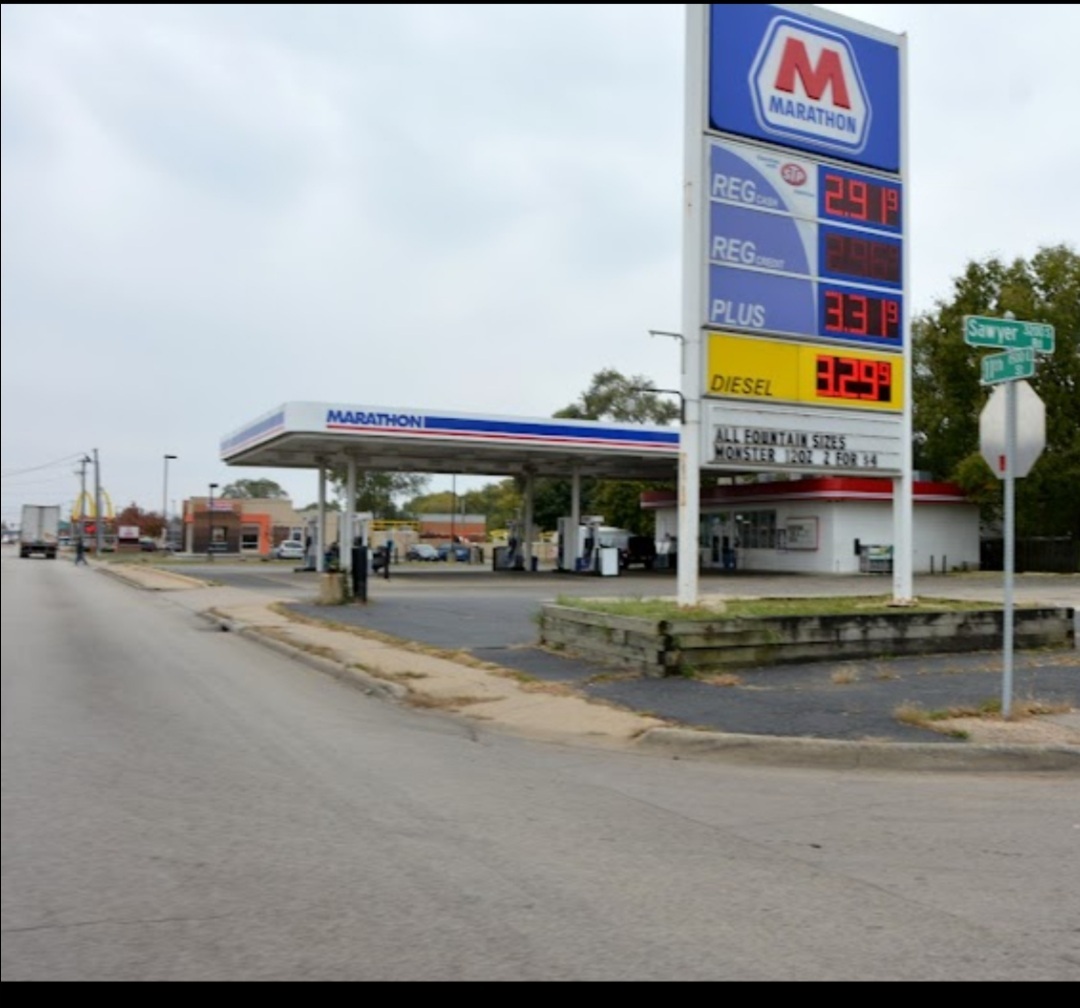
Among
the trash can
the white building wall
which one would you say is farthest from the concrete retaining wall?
the white building wall

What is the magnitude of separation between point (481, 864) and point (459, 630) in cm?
1229

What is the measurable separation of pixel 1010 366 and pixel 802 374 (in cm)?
521

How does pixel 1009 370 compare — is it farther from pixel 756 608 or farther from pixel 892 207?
pixel 892 207

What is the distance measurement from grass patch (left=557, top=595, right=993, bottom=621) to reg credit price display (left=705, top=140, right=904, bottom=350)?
12.2 ft

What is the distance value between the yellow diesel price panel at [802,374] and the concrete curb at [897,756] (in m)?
6.25

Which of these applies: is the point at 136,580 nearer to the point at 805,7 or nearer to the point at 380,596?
the point at 380,596

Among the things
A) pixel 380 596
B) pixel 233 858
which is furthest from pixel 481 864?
pixel 380 596

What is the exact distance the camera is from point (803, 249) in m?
14.0

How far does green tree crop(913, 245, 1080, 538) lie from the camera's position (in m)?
41.8

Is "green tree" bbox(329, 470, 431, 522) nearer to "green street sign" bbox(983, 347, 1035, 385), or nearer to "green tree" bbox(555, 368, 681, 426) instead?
"green tree" bbox(555, 368, 681, 426)

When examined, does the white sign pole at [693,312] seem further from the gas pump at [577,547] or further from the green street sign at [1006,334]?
the gas pump at [577,547]

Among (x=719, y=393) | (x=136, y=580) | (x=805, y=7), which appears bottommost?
(x=136, y=580)

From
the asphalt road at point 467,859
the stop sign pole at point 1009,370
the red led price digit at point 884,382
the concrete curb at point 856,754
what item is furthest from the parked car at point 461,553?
the asphalt road at point 467,859

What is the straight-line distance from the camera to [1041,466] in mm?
41656
